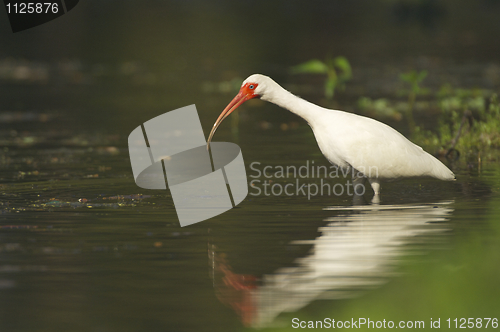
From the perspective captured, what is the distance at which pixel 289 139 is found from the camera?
16078 millimetres

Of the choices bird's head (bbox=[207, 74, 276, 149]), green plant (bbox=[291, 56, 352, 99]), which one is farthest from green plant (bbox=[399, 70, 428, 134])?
bird's head (bbox=[207, 74, 276, 149])

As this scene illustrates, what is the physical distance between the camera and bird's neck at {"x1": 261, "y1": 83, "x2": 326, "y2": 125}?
1023 centimetres

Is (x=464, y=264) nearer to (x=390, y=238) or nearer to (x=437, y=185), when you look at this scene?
(x=390, y=238)

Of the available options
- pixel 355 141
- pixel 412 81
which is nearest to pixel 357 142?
pixel 355 141

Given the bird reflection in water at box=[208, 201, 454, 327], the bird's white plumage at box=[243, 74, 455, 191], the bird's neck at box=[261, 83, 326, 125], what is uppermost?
the bird's neck at box=[261, 83, 326, 125]

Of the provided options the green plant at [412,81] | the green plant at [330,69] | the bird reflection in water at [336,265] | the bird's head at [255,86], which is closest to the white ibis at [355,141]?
the bird's head at [255,86]

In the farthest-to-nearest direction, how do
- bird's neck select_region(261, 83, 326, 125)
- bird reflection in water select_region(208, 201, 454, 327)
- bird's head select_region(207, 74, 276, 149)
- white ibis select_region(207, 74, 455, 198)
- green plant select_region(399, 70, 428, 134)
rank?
1. green plant select_region(399, 70, 428, 134)
2. bird's head select_region(207, 74, 276, 149)
3. bird's neck select_region(261, 83, 326, 125)
4. white ibis select_region(207, 74, 455, 198)
5. bird reflection in water select_region(208, 201, 454, 327)

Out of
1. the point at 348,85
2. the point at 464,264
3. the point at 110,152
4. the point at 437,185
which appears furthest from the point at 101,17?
the point at 464,264

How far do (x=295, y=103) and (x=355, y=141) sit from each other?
86 centimetres

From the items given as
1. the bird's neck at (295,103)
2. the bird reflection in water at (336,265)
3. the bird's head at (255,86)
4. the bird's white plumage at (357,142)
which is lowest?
the bird reflection in water at (336,265)

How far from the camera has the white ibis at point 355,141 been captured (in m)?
10.0

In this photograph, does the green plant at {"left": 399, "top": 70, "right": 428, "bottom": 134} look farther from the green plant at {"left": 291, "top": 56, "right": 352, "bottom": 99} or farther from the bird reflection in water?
the bird reflection in water

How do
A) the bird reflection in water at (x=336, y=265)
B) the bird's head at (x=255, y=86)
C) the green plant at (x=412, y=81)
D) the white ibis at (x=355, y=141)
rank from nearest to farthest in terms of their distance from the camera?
the bird reflection in water at (x=336, y=265)
the white ibis at (x=355, y=141)
the bird's head at (x=255, y=86)
the green plant at (x=412, y=81)

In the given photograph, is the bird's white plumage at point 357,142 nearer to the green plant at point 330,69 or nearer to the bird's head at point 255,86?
the bird's head at point 255,86
